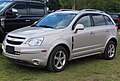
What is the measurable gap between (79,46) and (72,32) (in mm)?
485

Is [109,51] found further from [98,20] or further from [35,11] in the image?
[35,11]

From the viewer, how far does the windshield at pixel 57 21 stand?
25.0 feet

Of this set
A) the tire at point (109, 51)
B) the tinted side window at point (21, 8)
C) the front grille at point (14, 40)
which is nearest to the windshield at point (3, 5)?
the tinted side window at point (21, 8)

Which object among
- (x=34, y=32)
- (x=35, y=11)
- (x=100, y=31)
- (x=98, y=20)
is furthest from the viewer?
(x=35, y=11)

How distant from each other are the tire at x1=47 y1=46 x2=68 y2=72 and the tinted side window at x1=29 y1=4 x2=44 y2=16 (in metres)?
3.56

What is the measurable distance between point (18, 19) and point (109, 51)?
3.40 meters

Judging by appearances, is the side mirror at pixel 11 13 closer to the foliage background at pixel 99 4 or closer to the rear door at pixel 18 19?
the rear door at pixel 18 19

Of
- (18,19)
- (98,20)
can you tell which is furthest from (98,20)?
(18,19)

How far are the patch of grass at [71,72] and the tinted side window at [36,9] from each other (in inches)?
107

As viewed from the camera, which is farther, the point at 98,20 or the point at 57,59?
the point at 98,20

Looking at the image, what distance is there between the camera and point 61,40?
7.04m

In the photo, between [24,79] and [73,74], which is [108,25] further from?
[24,79]

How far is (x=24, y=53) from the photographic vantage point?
21.5 feet

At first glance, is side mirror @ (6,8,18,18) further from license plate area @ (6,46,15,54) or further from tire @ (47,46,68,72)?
tire @ (47,46,68,72)
